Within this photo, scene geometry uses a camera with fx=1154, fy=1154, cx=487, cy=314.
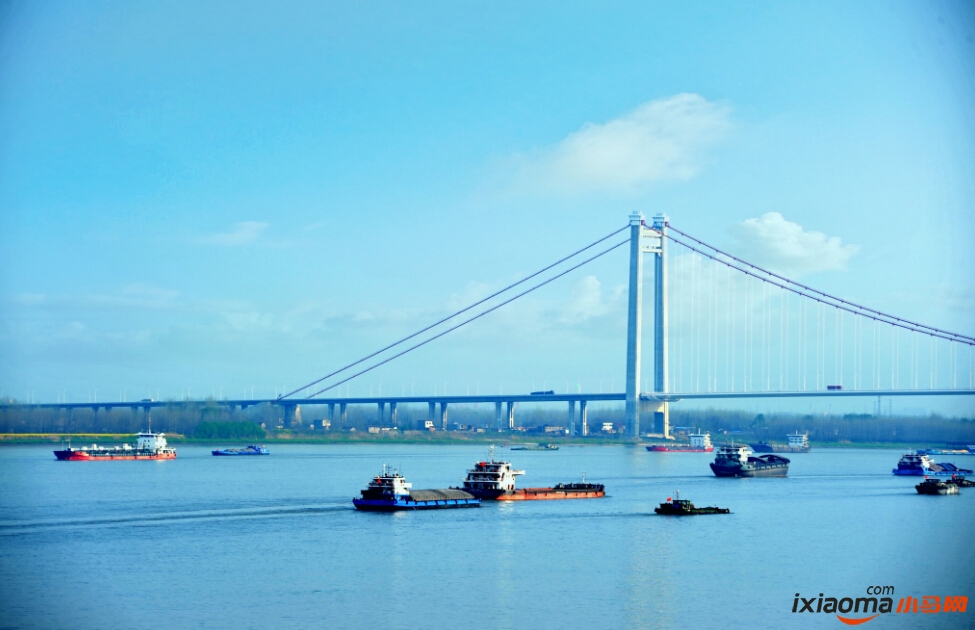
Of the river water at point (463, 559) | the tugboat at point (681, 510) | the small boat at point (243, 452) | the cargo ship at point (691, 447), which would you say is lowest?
the river water at point (463, 559)

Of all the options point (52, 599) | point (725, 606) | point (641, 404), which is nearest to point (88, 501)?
point (52, 599)

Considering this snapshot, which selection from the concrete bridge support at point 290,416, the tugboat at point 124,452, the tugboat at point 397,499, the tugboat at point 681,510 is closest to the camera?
the tugboat at point 681,510

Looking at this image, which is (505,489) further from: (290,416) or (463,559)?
(290,416)

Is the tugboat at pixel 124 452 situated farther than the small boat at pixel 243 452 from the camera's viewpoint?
No

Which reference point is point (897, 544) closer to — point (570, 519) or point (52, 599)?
point (570, 519)

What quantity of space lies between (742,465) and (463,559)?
4955cm

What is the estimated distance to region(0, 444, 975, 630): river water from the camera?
27.2m

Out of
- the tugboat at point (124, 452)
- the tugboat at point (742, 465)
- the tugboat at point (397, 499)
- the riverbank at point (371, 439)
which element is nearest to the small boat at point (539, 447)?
the riverbank at point (371, 439)

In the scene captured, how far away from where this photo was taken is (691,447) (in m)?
140

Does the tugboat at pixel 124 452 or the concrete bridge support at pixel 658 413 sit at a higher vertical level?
the concrete bridge support at pixel 658 413

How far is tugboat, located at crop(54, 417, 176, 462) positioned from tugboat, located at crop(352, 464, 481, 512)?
58044 millimetres

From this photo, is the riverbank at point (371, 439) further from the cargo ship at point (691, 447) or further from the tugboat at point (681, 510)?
the tugboat at point (681, 510)

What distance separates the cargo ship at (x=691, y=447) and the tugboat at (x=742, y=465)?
45.5 metres

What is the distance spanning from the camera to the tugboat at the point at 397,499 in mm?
50219
